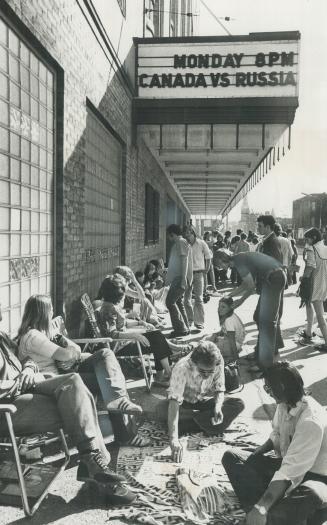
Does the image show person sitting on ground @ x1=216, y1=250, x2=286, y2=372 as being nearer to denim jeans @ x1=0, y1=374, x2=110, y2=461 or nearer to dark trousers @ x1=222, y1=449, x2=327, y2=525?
dark trousers @ x1=222, y1=449, x2=327, y2=525

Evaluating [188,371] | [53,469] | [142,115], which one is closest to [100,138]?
[142,115]

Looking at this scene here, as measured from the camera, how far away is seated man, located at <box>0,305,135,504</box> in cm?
349

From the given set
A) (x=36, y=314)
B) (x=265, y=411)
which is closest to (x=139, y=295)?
(x=265, y=411)

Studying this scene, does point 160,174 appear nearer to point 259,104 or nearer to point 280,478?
point 259,104

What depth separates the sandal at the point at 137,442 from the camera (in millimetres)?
4332

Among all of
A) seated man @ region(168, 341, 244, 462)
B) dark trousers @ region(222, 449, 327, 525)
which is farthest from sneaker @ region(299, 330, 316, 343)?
dark trousers @ region(222, 449, 327, 525)

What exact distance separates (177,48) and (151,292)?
201 inches

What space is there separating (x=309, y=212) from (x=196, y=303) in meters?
90.9

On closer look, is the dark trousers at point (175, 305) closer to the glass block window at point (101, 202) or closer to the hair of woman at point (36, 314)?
the glass block window at point (101, 202)

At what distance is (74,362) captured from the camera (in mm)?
4789

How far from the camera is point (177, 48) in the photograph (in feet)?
37.0

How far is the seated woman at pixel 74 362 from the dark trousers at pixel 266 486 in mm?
1033

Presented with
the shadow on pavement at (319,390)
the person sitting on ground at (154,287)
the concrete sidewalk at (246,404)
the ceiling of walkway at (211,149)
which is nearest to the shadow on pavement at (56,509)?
the concrete sidewalk at (246,404)

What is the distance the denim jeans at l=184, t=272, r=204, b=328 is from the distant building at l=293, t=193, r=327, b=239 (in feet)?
240
